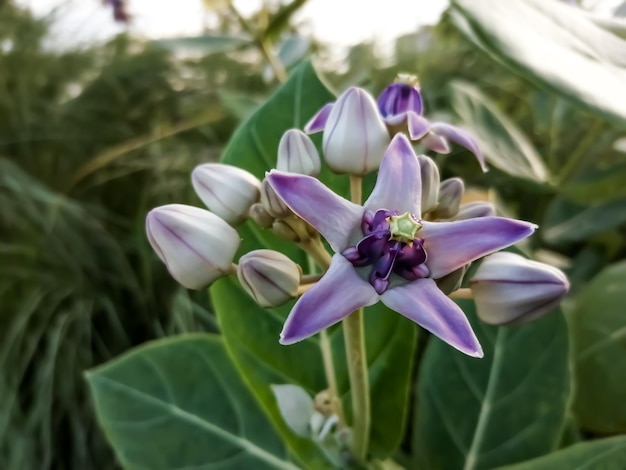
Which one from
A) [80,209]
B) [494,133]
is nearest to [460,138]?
[494,133]

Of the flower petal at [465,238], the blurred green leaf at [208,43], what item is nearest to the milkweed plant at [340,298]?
the flower petal at [465,238]

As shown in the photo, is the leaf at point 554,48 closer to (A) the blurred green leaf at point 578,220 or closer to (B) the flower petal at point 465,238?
(B) the flower petal at point 465,238

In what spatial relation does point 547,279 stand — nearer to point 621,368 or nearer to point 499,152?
point 621,368

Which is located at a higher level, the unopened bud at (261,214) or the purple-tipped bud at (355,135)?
the purple-tipped bud at (355,135)

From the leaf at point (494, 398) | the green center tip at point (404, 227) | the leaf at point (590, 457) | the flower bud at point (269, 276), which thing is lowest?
the leaf at point (494, 398)

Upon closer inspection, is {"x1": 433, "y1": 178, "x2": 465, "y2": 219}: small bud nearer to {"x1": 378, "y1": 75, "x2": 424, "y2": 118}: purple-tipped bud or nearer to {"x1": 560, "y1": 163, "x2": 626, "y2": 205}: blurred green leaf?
{"x1": 378, "y1": 75, "x2": 424, "y2": 118}: purple-tipped bud

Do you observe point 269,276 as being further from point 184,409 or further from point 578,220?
point 578,220

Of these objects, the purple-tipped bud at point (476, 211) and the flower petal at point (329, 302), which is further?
the purple-tipped bud at point (476, 211)
